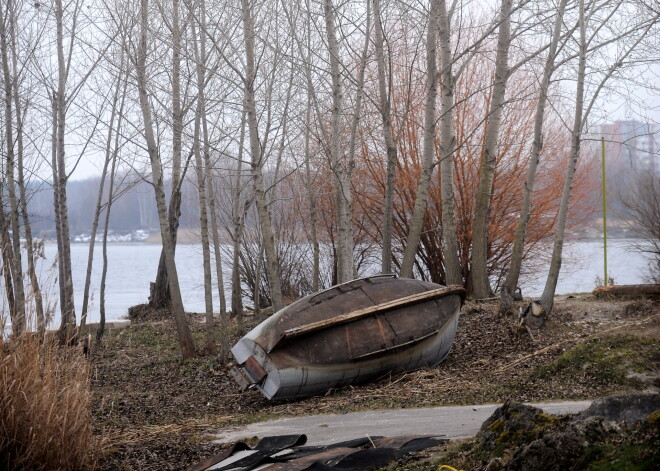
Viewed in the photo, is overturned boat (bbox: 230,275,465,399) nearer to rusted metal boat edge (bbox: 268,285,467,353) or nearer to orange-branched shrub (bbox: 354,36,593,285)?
rusted metal boat edge (bbox: 268,285,467,353)

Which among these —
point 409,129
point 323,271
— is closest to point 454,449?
point 409,129

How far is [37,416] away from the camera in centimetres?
527

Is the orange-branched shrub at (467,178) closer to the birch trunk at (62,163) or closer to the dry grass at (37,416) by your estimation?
the birch trunk at (62,163)

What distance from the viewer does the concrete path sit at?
6.14 meters

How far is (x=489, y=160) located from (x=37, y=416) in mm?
9856

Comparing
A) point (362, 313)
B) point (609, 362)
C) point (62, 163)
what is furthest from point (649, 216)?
point (62, 163)

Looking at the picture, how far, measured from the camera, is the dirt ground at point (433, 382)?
7.01 m

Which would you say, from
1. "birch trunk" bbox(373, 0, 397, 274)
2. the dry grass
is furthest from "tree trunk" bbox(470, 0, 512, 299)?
the dry grass

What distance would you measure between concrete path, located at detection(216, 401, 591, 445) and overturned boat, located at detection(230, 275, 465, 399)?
109 centimetres

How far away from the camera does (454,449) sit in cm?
498

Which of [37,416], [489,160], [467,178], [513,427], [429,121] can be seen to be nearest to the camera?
[513,427]

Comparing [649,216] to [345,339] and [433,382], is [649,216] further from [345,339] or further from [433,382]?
[345,339]

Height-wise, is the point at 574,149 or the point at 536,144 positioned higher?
the point at 536,144

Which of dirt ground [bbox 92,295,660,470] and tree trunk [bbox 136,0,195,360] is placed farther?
tree trunk [bbox 136,0,195,360]
